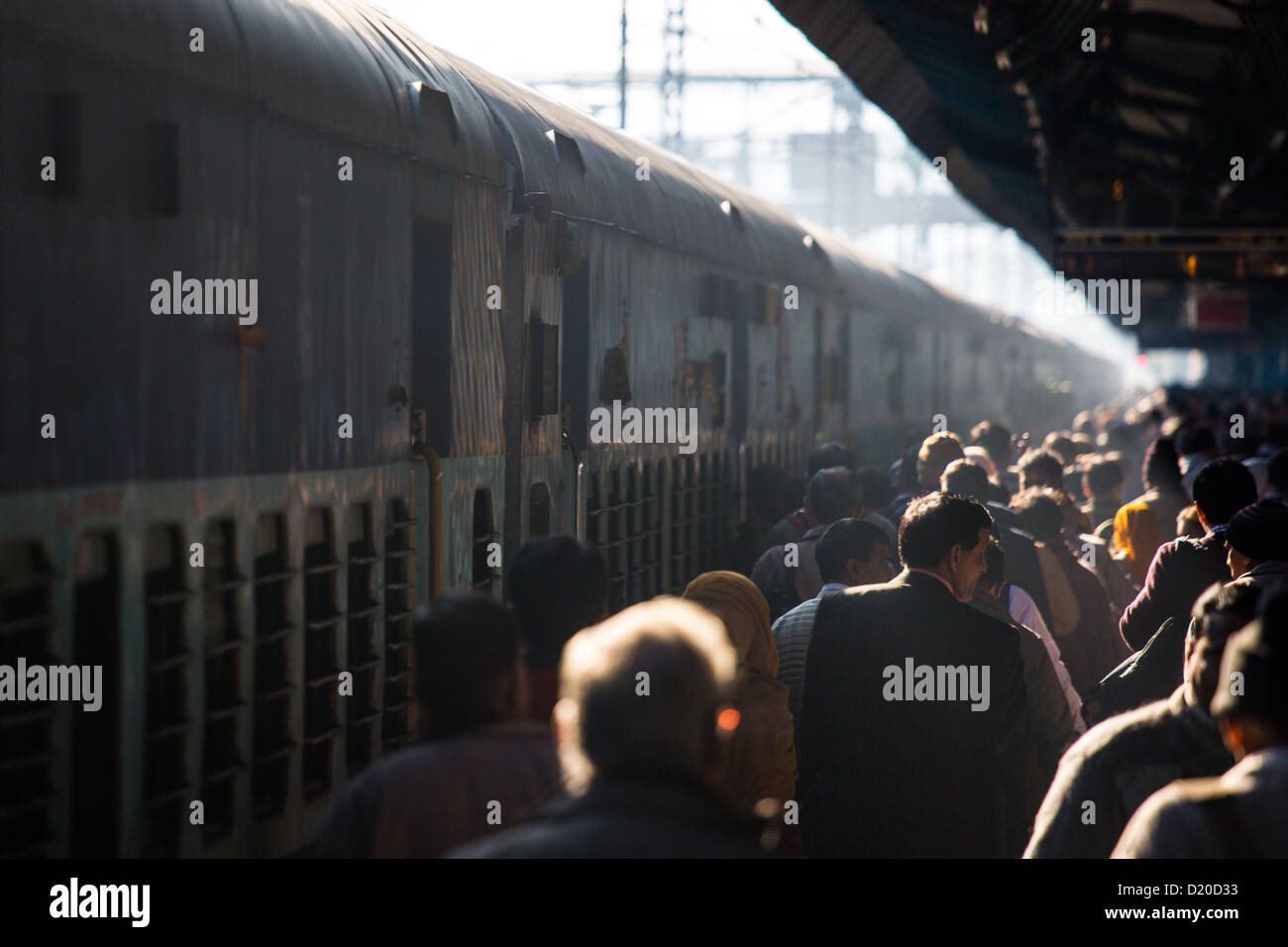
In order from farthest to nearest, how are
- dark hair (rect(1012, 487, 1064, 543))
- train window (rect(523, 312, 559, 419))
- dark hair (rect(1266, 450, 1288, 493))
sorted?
dark hair (rect(1266, 450, 1288, 493))
dark hair (rect(1012, 487, 1064, 543))
train window (rect(523, 312, 559, 419))

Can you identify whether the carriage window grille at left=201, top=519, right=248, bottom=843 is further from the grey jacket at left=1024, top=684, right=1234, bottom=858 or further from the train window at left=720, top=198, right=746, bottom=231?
the train window at left=720, top=198, right=746, bottom=231

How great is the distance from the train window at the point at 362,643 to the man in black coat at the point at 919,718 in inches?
56.2

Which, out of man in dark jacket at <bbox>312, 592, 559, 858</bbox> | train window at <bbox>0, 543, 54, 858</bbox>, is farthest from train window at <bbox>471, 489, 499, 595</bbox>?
man in dark jacket at <bbox>312, 592, 559, 858</bbox>

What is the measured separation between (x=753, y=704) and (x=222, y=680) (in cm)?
145

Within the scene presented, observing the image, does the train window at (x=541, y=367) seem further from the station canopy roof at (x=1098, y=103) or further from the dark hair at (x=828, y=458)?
the station canopy roof at (x=1098, y=103)

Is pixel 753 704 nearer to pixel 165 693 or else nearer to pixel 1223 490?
pixel 165 693

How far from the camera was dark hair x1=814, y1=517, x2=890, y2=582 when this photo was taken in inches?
233

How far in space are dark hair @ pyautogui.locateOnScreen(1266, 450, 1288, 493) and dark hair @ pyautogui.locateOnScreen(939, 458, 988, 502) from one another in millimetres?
1447

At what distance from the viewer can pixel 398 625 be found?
5879 mm

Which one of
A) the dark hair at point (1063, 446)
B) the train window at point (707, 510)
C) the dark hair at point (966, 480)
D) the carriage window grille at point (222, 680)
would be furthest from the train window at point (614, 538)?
the dark hair at point (1063, 446)

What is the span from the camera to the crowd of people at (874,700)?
2615 mm

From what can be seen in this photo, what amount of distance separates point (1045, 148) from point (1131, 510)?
7.51 metres
